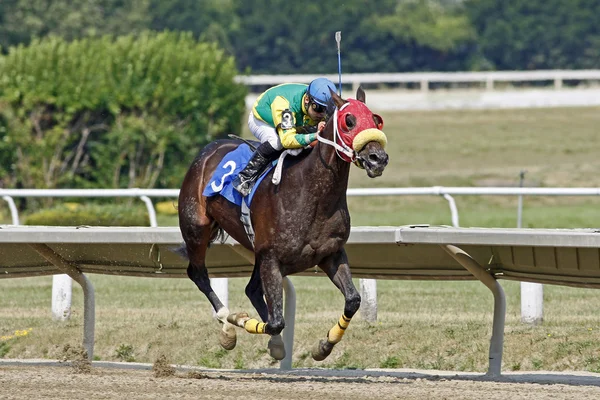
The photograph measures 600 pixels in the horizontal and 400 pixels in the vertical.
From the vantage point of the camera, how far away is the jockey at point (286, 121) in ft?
22.1

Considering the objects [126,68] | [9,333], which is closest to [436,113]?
[126,68]

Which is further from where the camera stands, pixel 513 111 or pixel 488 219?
pixel 513 111

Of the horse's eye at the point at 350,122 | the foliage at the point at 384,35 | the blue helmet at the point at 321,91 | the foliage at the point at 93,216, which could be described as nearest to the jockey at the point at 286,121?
the blue helmet at the point at 321,91

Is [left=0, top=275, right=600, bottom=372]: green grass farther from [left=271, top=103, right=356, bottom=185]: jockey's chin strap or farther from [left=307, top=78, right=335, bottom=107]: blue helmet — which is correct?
[left=307, top=78, right=335, bottom=107]: blue helmet

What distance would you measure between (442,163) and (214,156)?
74.9 ft

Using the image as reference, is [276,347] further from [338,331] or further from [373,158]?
[373,158]

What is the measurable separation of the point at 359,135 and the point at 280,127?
2.52 feet

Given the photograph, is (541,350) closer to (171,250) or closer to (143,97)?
(171,250)

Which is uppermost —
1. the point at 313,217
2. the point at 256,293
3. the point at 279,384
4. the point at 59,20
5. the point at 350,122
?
the point at 59,20

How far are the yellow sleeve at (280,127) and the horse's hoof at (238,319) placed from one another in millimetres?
1059

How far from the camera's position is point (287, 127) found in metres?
6.78

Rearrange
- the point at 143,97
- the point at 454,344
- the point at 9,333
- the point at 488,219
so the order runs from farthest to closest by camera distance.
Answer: the point at 143,97 < the point at 488,219 < the point at 9,333 < the point at 454,344

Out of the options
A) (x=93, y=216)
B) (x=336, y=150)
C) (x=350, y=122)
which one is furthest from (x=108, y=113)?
(x=350, y=122)

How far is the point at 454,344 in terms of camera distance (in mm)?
8141
